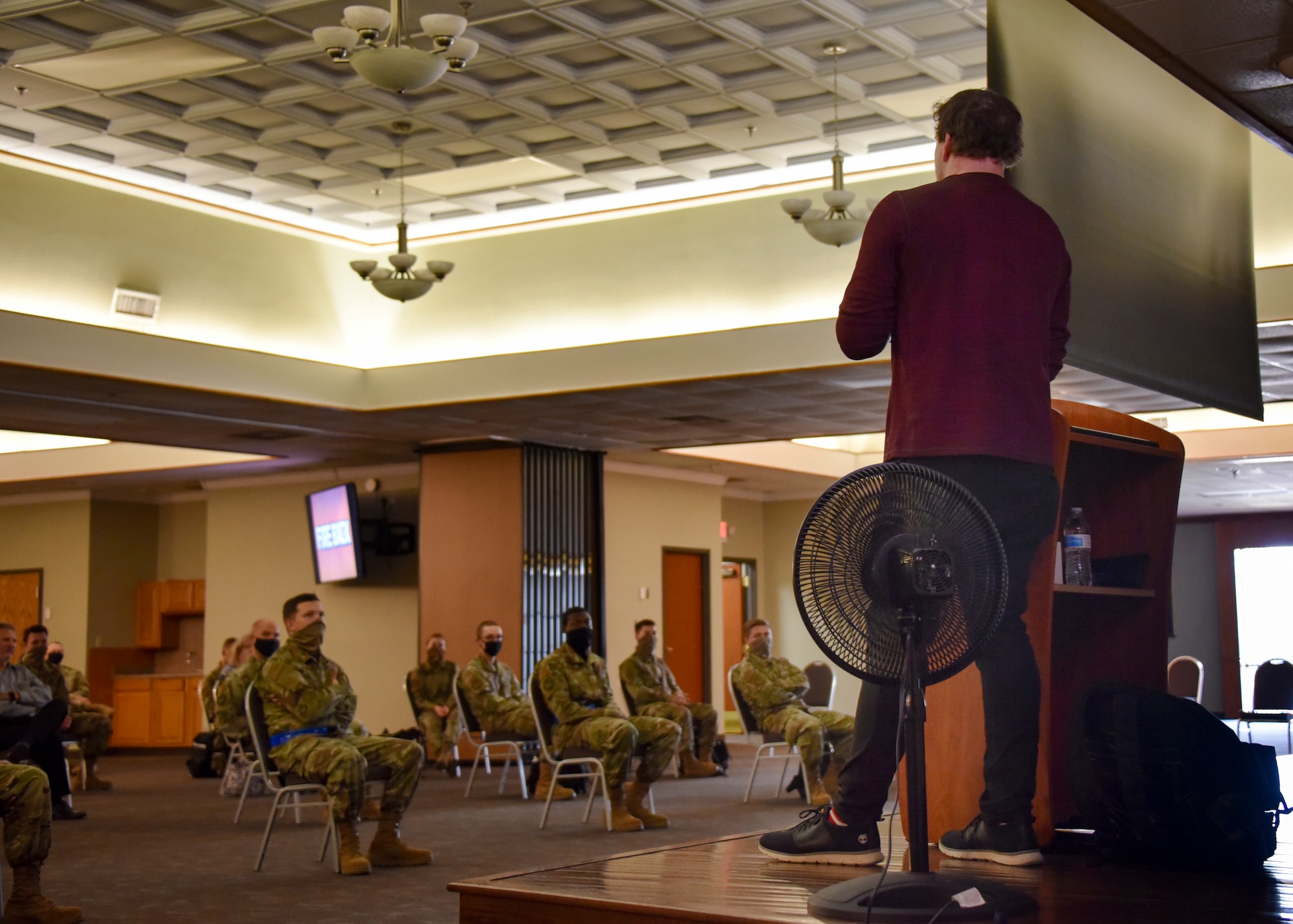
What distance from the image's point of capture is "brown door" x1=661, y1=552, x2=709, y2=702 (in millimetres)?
16062

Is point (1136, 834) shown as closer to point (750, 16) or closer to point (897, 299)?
point (897, 299)

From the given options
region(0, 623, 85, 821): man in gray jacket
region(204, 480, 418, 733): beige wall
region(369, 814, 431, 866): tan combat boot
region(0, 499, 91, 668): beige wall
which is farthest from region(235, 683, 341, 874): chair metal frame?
region(0, 499, 91, 668): beige wall

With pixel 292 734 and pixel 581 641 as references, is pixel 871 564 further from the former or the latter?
pixel 581 641

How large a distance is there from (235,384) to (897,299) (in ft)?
27.1

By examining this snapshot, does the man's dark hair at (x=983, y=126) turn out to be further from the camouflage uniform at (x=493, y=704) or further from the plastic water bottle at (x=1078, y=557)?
the camouflage uniform at (x=493, y=704)

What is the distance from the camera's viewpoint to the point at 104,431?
40.1 feet

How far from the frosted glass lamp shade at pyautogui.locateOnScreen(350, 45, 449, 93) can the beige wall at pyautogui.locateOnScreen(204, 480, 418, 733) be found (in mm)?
9466

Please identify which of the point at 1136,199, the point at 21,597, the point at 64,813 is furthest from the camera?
the point at 21,597

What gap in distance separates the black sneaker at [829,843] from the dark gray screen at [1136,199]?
1685mm

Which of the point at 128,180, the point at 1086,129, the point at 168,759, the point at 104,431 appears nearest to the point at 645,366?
the point at 128,180

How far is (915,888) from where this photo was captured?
2.20 metres

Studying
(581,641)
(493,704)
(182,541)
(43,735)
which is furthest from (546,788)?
(182,541)

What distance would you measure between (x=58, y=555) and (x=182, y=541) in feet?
4.63

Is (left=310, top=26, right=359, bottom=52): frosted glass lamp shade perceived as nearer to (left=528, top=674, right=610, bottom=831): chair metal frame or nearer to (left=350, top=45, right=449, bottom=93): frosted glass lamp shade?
(left=350, top=45, right=449, bottom=93): frosted glass lamp shade
